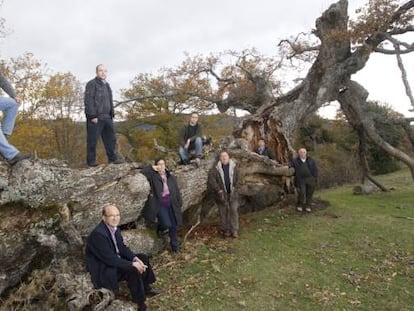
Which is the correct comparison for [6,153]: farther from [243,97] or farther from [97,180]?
[243,97]

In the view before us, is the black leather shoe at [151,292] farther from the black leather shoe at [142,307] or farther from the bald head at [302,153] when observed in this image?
the bald head at [302,153]

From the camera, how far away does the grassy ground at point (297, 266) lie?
21.7 feet

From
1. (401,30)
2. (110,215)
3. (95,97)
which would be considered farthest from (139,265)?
(401,30)

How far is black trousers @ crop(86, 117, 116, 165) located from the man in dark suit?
3304mm

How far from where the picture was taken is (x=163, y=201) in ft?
27.3

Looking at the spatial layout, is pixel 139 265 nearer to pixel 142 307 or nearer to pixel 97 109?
pixel 142 307

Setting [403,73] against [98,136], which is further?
[403,73]

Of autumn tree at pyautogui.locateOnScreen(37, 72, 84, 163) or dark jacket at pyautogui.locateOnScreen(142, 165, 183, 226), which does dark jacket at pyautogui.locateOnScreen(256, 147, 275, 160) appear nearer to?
dark jacket at pyautogui.locateOnScreen(142, 165, 183, 226)

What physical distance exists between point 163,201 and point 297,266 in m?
3.11

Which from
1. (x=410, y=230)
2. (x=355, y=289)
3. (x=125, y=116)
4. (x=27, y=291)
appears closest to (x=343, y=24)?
(x=410, y=230)

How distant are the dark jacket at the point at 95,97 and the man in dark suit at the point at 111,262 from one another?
3.42 metres

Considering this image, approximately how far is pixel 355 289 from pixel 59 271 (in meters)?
5.22

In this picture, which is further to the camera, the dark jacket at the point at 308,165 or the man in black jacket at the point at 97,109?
the dark jacket at the point at 308,165

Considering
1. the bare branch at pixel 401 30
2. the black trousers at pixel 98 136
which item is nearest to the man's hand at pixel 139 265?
the black trousers at pixel 98 136
